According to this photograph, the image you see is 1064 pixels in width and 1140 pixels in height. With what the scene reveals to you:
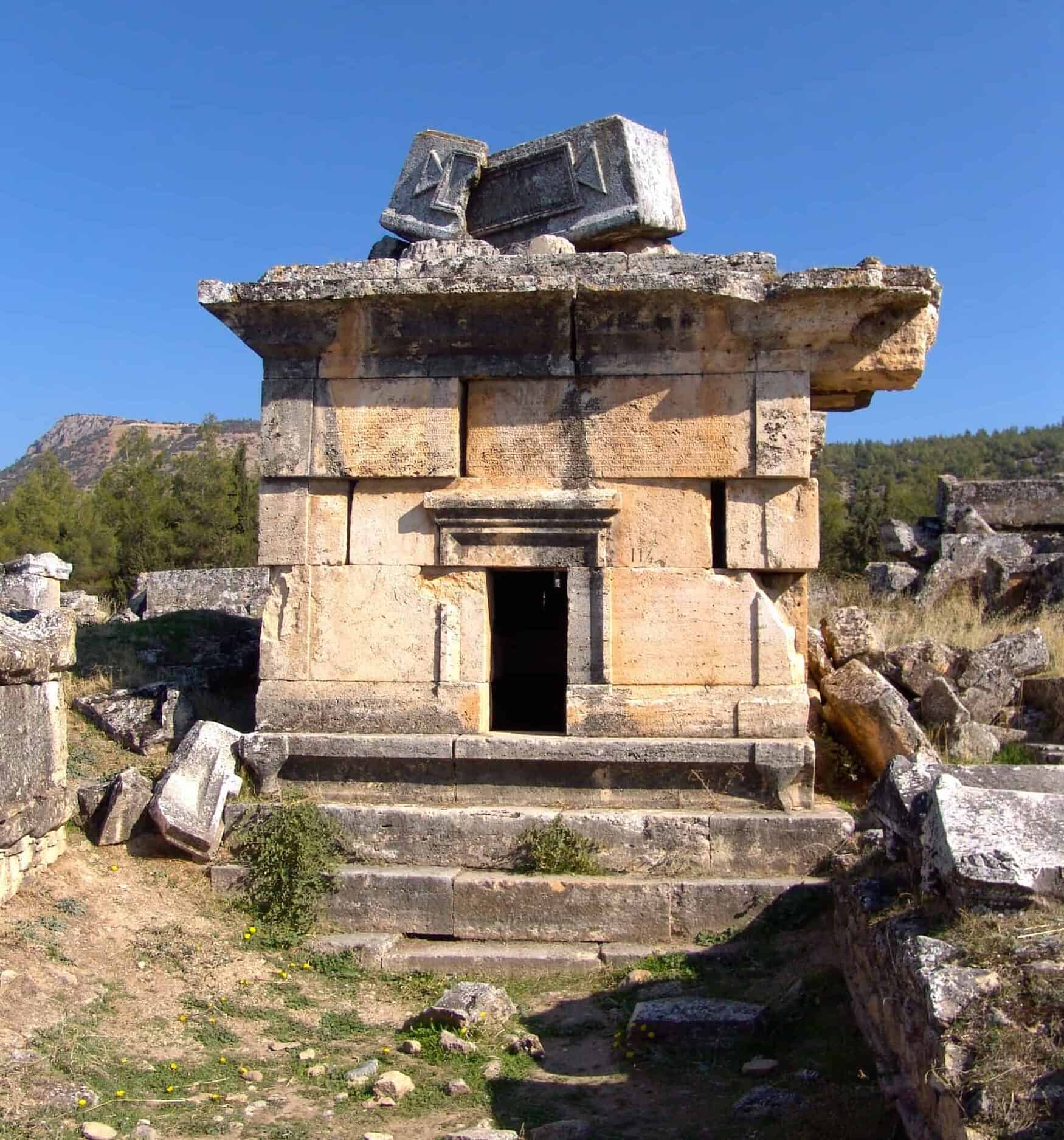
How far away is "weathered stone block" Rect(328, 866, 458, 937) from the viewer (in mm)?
5836

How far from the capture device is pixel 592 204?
7.20 m

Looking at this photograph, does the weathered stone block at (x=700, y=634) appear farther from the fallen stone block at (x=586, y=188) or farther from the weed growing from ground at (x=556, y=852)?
the fallen stone block at (x=586, y=188)

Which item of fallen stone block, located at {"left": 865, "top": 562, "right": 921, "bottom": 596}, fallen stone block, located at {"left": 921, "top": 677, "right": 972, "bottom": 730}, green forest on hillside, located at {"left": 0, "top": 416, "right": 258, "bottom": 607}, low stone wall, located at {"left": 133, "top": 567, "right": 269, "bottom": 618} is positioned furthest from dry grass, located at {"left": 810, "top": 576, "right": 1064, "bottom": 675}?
green forest on hillside, located at {"left": 0, "top": 416, "right": 258, "bottom": 607}

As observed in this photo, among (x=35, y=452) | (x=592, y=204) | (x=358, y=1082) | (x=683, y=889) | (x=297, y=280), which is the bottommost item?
(x=358, y=1082)

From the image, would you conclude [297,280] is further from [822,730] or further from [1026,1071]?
[1026,1071]

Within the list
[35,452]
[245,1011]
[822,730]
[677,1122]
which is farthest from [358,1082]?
[35,452]

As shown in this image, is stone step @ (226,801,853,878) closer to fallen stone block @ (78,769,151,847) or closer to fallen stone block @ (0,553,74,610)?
fallen stone block @ (78,769,151,847)

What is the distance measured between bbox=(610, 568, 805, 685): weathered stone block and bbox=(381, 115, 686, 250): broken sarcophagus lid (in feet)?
7.60

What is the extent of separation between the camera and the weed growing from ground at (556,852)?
233 inches

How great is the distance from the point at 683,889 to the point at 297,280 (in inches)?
154

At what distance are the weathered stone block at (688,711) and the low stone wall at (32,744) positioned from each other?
8.60 ft

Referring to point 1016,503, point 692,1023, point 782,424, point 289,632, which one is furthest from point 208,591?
point 1016,503

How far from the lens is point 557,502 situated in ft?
21.0

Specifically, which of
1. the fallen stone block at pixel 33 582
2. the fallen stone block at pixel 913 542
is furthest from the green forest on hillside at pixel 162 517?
the fallen stone block at pixel 33 582
